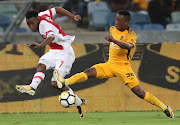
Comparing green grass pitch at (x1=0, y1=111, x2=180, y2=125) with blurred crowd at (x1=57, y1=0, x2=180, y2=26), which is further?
blurred crowd at (x1=57, y1=0, x2=180, y2=26)

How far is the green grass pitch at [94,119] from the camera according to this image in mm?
9320

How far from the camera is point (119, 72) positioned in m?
9.70

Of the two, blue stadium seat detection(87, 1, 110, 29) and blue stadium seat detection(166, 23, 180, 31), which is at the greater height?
blue stadium seat detection(87, 1, 110, 29)

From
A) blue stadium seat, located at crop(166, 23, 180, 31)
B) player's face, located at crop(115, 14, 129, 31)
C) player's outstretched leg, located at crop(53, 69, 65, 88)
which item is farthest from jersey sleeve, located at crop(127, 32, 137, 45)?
blue stadium seat, located at crop(166, 23, 180, 31)

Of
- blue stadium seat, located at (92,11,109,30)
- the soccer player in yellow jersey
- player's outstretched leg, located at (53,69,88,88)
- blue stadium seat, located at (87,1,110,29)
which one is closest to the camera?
player's outstretched leg, located at (53,69,88,88)

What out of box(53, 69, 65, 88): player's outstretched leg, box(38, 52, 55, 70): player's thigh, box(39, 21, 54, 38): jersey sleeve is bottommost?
box(53, 69, 65, 88): player's outstretched leg

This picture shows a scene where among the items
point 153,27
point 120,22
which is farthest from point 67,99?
point 153,27

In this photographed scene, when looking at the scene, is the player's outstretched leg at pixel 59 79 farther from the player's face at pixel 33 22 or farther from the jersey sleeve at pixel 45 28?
the player's face at pixel 33 22

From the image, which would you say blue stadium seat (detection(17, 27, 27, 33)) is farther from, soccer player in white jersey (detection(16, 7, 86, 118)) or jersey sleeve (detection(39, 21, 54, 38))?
jersey sleeve (detection(39, 21, 54, 38))

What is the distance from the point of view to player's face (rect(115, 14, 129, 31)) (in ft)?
31.1

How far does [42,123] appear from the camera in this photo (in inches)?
366

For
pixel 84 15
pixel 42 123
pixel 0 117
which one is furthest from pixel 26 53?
pixel 84 15

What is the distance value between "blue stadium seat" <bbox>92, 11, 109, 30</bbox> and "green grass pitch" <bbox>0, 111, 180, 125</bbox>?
498 centimetres

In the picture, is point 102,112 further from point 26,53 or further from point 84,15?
point 84,15
